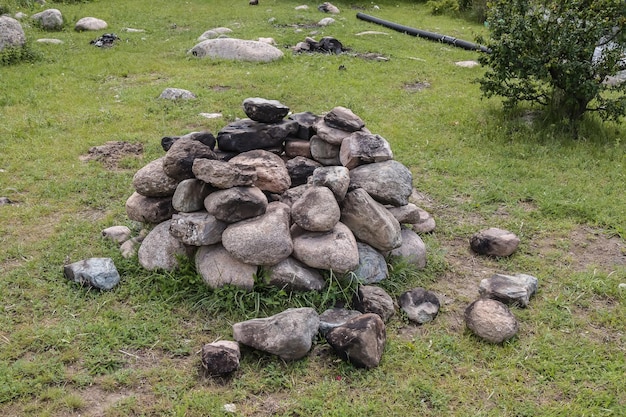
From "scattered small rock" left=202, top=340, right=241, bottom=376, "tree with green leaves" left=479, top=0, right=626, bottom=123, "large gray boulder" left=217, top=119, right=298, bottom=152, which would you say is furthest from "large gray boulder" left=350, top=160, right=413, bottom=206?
"tree with green leaves" left=479, top=0, right=626, bottom=123

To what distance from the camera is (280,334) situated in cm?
390

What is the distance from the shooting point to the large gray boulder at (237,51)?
12133 millimetres

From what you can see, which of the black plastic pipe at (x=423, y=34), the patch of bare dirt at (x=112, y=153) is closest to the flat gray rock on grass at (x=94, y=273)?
the patch of bare dirt at (x=112, y=153)

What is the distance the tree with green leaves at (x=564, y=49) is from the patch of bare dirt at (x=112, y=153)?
5153 millimetres

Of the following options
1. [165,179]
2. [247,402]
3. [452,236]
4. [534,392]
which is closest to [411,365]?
[534,392]

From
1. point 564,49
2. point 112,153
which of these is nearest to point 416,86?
point 564,49

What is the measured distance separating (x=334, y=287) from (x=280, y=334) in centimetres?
80

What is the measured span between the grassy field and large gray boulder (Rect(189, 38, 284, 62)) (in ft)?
1.85

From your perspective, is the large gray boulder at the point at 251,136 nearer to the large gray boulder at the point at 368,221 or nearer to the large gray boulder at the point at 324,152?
the large gray boulder at the point at 324,152

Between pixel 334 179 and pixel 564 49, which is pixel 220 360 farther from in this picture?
pixel 564 49

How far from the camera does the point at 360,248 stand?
4895 mm

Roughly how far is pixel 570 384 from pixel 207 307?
2597 mm

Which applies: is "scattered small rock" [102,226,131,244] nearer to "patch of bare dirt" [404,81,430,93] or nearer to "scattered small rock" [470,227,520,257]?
"scattered small rock" [470,227,520,257]

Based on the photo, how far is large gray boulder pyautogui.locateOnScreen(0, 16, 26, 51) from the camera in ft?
37.9
